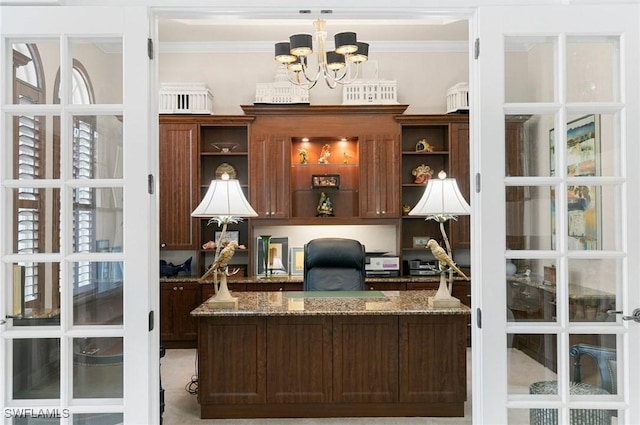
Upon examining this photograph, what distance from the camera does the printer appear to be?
5441mm

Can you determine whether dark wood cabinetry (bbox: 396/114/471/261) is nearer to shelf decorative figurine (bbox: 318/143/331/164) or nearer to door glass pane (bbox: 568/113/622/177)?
shelf decorative figurine (bbox: 318/143/331/164)

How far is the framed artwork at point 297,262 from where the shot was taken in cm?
567

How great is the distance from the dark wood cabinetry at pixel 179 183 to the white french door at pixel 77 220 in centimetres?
344

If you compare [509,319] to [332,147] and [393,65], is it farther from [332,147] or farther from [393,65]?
[393,65]

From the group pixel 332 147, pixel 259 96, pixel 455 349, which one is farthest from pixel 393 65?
pixel 455 349

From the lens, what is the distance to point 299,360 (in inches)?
136

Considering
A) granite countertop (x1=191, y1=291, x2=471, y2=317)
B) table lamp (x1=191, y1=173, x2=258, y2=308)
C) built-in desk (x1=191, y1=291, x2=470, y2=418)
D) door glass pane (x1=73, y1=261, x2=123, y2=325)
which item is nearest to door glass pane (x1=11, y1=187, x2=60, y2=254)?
door glass pane (x1=73, y1=261, x2=123, y2=325)

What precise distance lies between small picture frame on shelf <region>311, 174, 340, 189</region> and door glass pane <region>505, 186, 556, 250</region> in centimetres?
363

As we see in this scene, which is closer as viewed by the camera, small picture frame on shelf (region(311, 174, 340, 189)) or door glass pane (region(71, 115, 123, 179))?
door glass pane (region(71, 115, 123, 179))

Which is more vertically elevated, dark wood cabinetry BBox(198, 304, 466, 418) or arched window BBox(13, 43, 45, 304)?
arched window BBox(13, 43, 45, 304)

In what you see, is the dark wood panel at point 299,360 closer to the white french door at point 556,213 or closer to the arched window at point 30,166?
the white french door at point 556,213

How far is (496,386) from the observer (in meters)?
2.05

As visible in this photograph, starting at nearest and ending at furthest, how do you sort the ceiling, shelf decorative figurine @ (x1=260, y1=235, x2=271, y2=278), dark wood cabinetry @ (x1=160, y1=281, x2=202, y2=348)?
the ceiling
dark wood cabinetry @ (x1=160, y1=281, x2=202, y2=348)
shelf decorative figurine @ (x1=260, y1=235, x2=271, y2=278)

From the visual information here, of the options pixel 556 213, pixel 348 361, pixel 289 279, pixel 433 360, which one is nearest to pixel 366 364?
pixel 348 361
